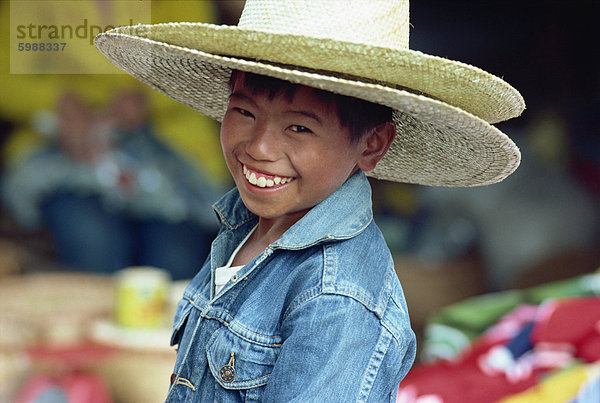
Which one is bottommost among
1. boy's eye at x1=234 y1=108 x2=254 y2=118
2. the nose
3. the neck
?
the neck

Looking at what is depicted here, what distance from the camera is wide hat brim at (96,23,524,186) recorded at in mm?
870

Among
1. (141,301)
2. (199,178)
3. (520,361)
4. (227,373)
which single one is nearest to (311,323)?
(227,373)

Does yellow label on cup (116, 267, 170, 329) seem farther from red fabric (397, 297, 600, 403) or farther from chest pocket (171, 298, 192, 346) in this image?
chest pocket (171, 298, 192, 346)

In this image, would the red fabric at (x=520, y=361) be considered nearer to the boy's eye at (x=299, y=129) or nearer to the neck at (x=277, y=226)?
the neck at (x=277, y=226)

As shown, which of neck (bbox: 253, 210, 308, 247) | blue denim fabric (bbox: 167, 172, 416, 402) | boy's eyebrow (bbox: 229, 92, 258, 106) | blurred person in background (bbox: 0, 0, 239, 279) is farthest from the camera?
blurred person in background (bbox: 0, 0, 239, 279)

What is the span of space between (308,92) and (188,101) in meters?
0.39

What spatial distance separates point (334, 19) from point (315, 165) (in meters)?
0.21

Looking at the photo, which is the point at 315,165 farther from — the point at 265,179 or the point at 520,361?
the point at 520,361

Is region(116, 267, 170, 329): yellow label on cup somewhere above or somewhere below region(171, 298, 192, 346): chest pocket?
below

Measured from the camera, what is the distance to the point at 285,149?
94cm

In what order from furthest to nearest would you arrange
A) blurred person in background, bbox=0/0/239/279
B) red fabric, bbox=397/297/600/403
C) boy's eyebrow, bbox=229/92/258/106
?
blurred person in background, bbox=0/0/239/279 < red fabric, bbox=397/297/600/403 < boy's eyebrow, bbox=229/92/258/106

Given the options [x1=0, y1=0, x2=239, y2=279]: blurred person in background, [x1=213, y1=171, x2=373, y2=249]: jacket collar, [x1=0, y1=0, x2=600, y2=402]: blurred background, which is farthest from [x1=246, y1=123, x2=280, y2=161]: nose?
[x1=0, y1=0, x2=239, y2=279]: blurred person in background

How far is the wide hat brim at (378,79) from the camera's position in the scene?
2.85 ft

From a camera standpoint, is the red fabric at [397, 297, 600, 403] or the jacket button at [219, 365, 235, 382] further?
the red fabric at [397, 297, 600, 403]
